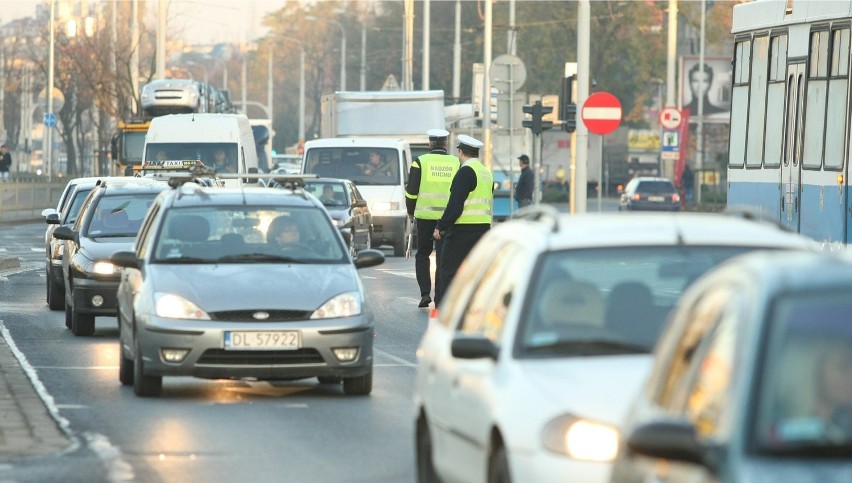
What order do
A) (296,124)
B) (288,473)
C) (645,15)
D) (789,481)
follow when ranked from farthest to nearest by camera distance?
(296,124)
(645,15)
(288,473)
(789,481)

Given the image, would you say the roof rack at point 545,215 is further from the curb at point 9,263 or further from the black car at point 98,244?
the curb at point 9,263

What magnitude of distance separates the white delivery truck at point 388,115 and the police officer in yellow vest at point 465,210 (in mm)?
24174

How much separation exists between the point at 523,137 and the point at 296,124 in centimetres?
9401

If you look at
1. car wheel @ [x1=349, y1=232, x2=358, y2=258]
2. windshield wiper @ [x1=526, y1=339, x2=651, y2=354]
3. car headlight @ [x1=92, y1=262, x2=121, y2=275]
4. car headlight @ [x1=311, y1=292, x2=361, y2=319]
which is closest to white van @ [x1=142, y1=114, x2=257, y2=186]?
car wheel @ [x1=349, y1=232, x2=358, y2=258]

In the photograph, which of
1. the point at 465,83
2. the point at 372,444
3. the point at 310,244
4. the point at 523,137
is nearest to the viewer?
the point at 372,444

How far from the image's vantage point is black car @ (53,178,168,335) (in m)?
18.5

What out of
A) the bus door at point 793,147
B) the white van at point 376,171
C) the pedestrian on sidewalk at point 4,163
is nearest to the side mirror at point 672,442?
the bus door at point 793,147

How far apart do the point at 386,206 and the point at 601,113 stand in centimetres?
676

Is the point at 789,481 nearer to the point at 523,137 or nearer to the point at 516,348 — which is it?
the point at 516,348

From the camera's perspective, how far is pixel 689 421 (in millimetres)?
4504

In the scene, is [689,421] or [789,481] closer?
[789,481]

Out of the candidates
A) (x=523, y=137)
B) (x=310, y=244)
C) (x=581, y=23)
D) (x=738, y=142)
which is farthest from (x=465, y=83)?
(x=310, y=244)

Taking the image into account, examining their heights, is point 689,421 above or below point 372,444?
above

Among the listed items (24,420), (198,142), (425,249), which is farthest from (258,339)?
(198,142)
